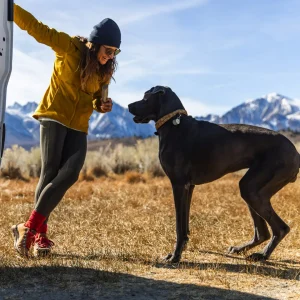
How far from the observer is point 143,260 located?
4973 millimetres

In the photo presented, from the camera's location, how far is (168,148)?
5.16 metres

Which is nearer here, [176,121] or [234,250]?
[176,121]

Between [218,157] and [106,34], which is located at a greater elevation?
[106,34]

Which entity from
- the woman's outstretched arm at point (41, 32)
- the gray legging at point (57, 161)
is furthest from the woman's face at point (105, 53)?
the gray legging at point (57, 161)

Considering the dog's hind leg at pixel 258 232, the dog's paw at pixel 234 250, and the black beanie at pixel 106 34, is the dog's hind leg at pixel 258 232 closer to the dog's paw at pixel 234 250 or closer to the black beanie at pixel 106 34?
the dog's paw at pixel 234 250

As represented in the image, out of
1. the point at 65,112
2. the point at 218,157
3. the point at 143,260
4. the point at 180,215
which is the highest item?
the point at 65,112

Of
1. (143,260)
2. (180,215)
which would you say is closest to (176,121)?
(180,215)

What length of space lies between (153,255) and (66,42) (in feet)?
7.41

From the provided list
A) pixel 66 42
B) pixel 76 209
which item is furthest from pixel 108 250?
pixel 76 209

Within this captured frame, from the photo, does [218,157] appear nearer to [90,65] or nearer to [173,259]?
[173,259]

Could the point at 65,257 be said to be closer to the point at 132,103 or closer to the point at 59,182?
the point at 59,182

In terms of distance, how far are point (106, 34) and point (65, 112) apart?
849 mm

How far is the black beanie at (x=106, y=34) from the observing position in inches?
200

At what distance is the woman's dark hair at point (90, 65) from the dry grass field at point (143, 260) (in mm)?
1756
